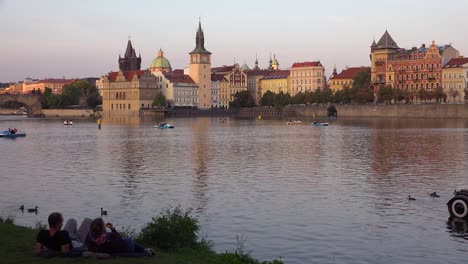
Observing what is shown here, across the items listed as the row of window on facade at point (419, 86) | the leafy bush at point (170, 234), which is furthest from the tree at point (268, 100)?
the leafy bush at point (170, 234)

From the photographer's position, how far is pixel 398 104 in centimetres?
14112

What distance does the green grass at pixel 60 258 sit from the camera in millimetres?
15188

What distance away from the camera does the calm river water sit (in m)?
22.3

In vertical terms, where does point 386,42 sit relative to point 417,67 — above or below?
above

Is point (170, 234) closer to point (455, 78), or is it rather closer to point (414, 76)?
point (455, 78)

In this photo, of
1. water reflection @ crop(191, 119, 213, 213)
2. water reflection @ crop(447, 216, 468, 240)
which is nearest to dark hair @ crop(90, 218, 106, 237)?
water reflection @ crop(191, 119, 213, 213)

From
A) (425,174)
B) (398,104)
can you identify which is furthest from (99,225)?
(398,104)

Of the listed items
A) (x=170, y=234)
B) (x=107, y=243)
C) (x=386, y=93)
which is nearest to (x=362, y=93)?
(x=386, y=93)

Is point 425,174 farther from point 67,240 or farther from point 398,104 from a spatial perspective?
point 398,104

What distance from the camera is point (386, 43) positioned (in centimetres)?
17200

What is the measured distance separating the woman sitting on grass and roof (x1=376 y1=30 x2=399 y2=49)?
161769 millimetres

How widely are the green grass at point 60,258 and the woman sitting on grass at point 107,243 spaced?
31 cm

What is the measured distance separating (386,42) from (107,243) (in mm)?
163793

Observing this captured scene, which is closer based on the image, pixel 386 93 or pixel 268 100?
pixel 386 93
